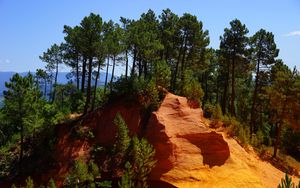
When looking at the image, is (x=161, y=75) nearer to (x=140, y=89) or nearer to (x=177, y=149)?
(x=140, y=89)

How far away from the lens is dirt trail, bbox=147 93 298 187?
2589 centimetres

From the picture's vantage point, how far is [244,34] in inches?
1606

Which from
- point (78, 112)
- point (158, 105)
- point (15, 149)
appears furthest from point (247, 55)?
point (15, 149)

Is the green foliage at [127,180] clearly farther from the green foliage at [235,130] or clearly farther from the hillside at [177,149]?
the green foliage at [235,130]

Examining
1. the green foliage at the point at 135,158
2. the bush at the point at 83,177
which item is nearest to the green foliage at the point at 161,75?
the green foliage at the point at 135,158

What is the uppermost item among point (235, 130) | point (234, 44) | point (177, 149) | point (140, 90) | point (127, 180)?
point (234, 44)

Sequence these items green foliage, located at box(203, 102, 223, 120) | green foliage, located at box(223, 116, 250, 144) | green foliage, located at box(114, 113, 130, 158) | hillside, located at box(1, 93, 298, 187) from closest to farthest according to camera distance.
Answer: hillside, located at box(1, 93, 298, 187) → green foliage, located at box(114, 113, 130, 158) → green foliage, located at box(223, 116, 250, 144) → green foliage, located at box(203, 102, 223, 120)

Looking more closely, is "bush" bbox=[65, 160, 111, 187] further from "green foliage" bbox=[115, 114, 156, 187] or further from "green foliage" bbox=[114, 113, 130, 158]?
"green foliage" bbox=[114, 113, 130, 158]

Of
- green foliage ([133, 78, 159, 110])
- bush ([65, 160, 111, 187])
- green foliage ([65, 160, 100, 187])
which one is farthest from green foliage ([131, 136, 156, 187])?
green foliage ([133, 78, 159, 110])

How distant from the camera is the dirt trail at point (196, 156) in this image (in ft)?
84.9

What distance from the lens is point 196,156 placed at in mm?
27469

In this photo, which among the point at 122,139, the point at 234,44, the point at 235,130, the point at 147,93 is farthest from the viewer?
the point at 234,44

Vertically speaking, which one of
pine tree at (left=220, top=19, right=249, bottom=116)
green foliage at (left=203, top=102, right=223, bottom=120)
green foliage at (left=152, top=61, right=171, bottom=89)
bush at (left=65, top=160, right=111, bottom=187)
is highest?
pine tree at (left=220, top=19, right=249, bottom=116)

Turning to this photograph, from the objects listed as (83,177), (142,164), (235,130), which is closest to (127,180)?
(142,164)
